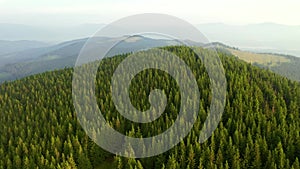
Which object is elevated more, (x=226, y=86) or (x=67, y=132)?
(x=226, y=86)

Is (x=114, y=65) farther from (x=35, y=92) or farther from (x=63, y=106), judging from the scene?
(x=63, y=106)

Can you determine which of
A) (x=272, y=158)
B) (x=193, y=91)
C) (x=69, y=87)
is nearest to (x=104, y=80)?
(x=69, y=87)

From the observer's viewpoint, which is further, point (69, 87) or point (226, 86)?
point (69, 87)

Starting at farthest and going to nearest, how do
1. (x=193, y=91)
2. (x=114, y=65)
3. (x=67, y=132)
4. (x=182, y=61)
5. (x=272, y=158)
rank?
(x=114, y=65)
(x=182, y=61)
(x=193, y=91)
(x=67, y=132)
(x=272, y=158)

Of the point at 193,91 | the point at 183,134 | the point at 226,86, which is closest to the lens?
the point at 183,134

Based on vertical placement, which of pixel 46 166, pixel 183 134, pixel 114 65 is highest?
pixel 114 65

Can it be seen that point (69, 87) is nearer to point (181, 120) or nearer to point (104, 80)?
point (104, 80)

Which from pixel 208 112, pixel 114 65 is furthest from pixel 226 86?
pixel 114 65
